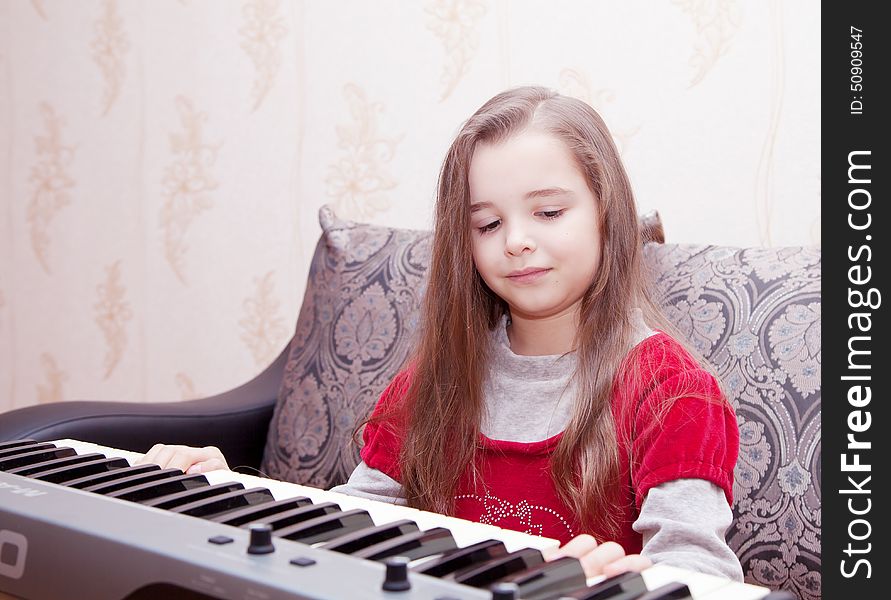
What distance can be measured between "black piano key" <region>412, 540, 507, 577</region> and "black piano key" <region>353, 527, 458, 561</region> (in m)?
0.02

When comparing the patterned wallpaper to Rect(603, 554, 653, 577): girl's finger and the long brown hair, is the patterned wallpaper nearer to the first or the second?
the long brown hair

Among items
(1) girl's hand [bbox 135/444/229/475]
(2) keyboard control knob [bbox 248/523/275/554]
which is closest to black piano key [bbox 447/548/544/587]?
(2) keyboard control knob [bbox 248/523/275/554]

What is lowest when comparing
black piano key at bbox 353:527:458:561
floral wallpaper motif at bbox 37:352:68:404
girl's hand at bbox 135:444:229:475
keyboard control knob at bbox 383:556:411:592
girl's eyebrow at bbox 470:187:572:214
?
floral wallpaper motif at bbox 37:352:68:404

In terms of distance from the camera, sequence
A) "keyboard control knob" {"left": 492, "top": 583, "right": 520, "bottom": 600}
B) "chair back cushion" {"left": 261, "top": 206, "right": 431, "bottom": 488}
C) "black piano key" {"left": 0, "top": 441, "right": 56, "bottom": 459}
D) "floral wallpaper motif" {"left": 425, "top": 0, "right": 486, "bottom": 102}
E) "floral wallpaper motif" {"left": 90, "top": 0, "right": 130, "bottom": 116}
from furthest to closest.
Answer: "floral wallpaper motif" {"left": 90, "top": 0, "right": 130, "bottom": 116} < "floral wallpaper motif" {"left": 425, "top": 0, "right": 486, "bottom": 102} < "chair back cushion" {"left": 261, "top": 206, "right": 431, "bottom": 488} < "black piano key" {"left": 0, "top": 441, "right": 56, "bottom": 459} < "keyboard control knob" {"left": 492, "top": 583, "right": 520, "bottom": 600}

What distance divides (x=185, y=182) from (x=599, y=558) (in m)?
1.99

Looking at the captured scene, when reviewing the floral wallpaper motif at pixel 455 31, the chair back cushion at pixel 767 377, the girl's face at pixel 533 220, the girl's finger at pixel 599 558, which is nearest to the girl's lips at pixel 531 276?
the girl's face at pixel 533 220

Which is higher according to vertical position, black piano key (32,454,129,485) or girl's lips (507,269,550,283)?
girl's lips (507,269,550,283)

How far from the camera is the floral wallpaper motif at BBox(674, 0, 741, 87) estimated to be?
1.74 meters

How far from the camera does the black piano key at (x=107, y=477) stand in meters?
0.85

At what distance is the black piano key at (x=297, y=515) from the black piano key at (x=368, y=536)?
1.8 inches

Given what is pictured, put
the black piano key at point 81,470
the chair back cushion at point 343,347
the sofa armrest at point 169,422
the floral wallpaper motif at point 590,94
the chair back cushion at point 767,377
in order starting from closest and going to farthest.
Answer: the black piano key at point 81,470, the chair back cushion at point 767,377, the sofa armrest at point 169,422, the chair back cushion at point 343,347, the floral wallpaper motif at point 590,94

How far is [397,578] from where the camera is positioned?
0.58 m

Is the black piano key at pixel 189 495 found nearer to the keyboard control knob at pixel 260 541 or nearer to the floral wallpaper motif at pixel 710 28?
the keyboard control knob at pixel 260 541

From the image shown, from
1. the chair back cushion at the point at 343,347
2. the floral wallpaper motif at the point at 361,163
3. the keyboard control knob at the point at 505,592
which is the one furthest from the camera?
the floral wallpaper motif at the point at 361,163
